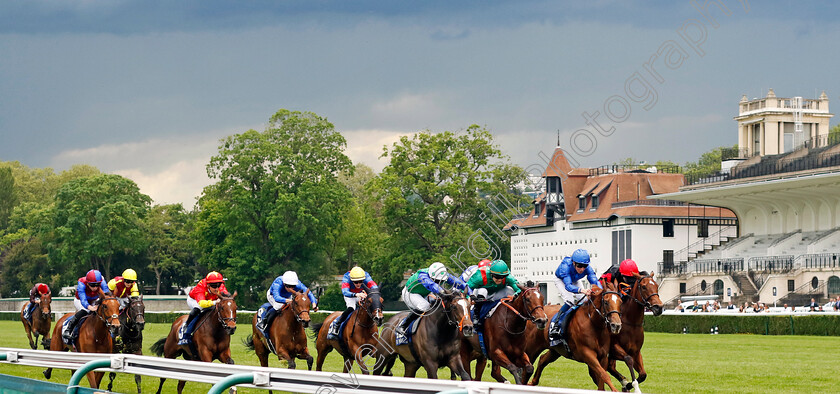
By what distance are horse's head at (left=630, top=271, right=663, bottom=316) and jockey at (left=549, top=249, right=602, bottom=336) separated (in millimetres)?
511

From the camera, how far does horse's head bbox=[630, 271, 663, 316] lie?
45.0 feet

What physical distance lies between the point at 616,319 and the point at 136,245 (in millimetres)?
70913

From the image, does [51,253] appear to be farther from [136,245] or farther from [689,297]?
[689,297]

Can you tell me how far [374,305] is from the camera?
576 inches

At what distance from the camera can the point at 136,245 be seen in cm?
8000

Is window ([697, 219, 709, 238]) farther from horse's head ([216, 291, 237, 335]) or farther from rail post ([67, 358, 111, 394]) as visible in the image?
rail post ([67, 358, 111, 394])

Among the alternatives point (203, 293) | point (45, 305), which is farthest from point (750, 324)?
point (203, 293)

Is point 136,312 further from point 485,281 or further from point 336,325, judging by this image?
point 485,281

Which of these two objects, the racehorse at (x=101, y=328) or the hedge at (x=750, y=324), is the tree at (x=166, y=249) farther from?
the racehorse at (x=101, y=328)

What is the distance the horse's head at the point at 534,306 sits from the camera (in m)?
12.9

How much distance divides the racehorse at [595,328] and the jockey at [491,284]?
995 millimetres

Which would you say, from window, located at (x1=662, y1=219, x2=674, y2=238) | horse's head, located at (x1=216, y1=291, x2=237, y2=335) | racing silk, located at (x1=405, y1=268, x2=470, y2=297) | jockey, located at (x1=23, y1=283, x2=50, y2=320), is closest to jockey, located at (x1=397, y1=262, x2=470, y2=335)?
racing silk, located at (x1=405, y1=268, x2=470, y2=297)

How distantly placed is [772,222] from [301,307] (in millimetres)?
49535

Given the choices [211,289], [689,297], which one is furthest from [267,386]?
[689,297]
